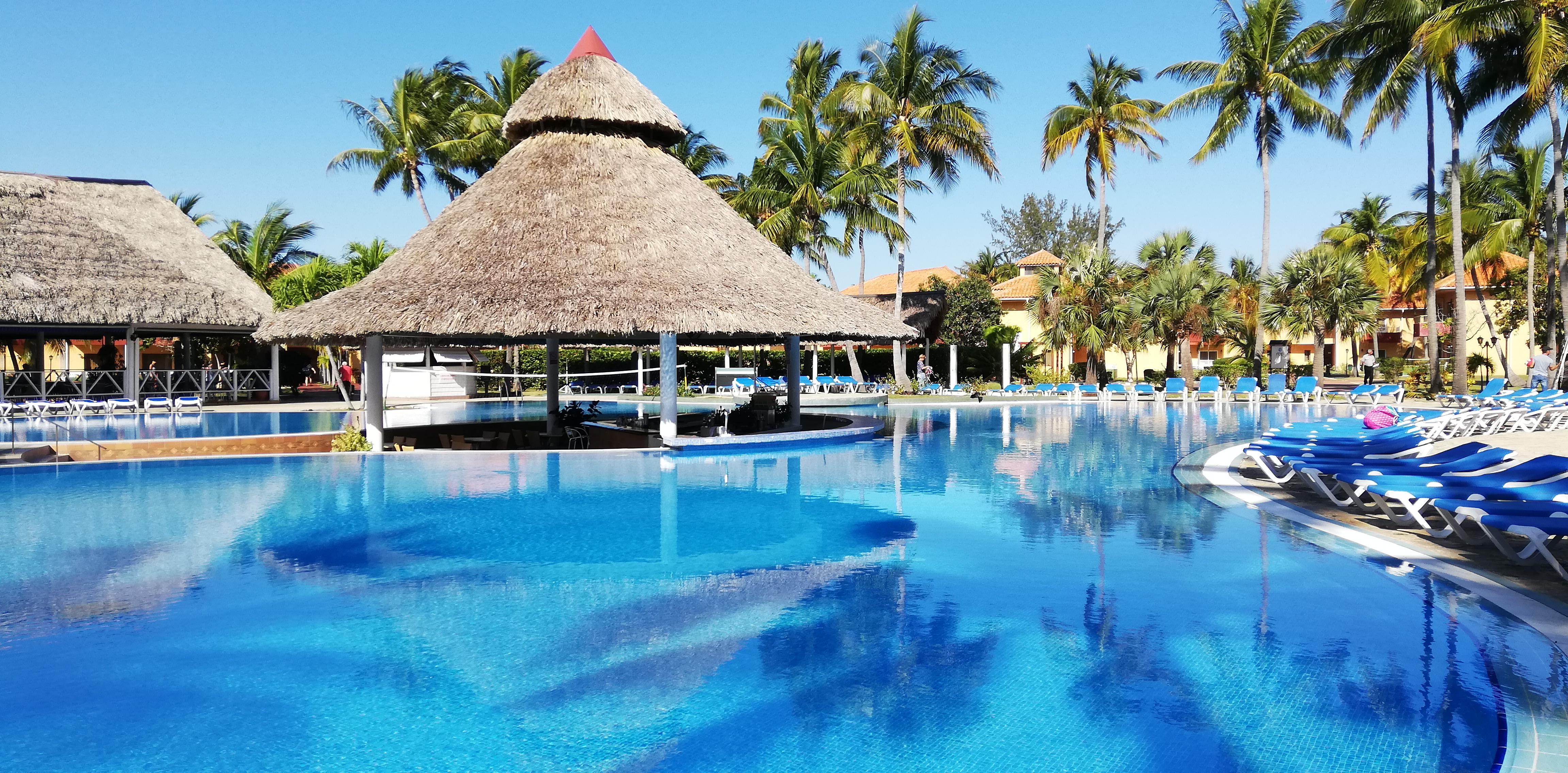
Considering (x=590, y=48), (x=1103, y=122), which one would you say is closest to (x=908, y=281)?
(x=1103, y=122)

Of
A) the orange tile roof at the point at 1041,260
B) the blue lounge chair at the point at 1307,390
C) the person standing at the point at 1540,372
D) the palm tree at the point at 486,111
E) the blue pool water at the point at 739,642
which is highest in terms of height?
the palm tree at the point at 486,111

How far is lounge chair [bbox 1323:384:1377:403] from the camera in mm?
22062

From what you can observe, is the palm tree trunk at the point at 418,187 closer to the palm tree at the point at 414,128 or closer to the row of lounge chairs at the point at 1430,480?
the palm tree at the point at 414,128

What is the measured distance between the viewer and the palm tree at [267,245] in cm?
3173

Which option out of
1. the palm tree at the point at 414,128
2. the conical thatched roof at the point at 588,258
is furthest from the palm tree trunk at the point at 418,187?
the conical thatched roof at the point at 588,258

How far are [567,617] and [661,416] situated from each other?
8.19 metres

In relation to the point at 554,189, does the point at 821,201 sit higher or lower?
higher

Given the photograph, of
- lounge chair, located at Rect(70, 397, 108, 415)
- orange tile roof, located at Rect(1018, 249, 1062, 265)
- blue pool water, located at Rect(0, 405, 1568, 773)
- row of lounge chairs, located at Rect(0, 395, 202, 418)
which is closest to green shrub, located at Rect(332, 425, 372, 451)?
blue pool water, located at Rect(0, 405, 1568, 773)

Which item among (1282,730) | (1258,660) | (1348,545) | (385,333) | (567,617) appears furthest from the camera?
(385,333)

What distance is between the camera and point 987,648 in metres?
4.67

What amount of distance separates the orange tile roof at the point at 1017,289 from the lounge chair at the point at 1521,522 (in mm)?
32290

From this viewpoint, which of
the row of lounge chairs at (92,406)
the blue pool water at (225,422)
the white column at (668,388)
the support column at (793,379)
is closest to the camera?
the white column at (668,388)

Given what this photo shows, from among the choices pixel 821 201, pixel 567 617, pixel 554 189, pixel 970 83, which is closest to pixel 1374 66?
pixel 970 83

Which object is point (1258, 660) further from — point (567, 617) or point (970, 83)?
point (970, 83)
